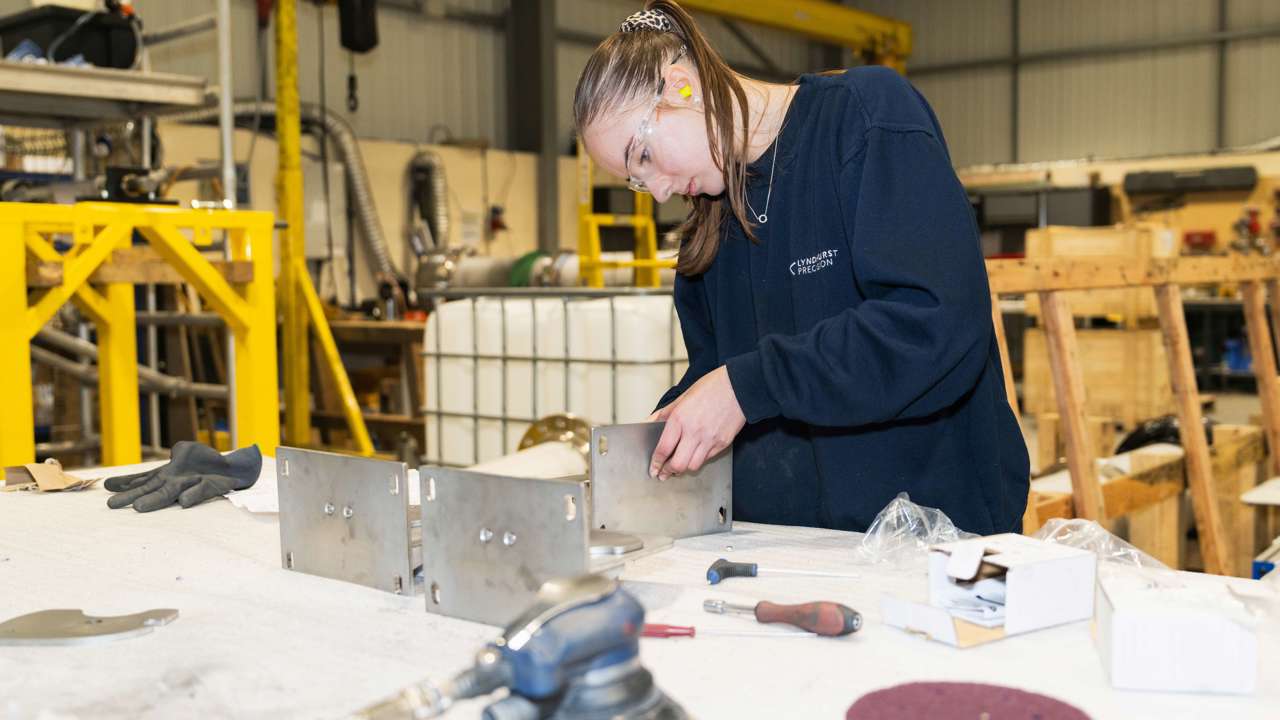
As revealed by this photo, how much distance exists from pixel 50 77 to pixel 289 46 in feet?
9.41

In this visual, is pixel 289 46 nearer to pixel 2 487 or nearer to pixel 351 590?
pixel 2 487

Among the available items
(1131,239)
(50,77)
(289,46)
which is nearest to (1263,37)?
(1131,239)

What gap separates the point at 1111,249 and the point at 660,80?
14.3ft

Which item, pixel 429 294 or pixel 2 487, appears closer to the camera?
pixel 2 487

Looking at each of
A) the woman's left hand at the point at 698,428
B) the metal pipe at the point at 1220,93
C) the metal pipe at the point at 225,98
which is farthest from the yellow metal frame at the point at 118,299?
the metal pipe at the point at 1220,93

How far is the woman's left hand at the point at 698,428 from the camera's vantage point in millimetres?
1228

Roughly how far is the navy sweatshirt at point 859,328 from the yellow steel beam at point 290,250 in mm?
4430

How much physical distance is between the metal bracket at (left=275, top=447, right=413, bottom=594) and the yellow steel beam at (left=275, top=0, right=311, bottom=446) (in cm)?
458

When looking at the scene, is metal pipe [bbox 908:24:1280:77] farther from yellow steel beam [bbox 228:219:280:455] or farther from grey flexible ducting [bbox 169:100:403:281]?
yellow steel beam [bbox 228:219:280:455]

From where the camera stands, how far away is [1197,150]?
421 inches

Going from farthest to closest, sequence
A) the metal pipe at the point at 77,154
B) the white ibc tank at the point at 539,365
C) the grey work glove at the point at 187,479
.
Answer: the metal pipe at the point at 77,154 < the white ibc tank at the point at 539,365 < the grey work glove at the point at 187,479

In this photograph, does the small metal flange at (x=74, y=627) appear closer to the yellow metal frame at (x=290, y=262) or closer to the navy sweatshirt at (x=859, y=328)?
the navy sweatshirt at (x=859, y=328)

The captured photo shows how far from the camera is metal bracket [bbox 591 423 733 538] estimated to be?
122 centimetres

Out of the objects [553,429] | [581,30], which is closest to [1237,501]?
[553,429]
